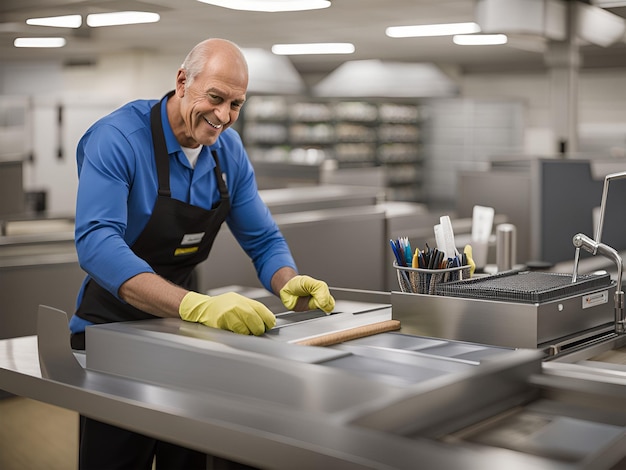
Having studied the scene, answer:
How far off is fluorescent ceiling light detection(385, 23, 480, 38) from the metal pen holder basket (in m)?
3.21

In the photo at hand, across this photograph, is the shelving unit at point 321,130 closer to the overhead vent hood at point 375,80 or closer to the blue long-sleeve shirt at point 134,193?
the overhead vent hood at point 375,80

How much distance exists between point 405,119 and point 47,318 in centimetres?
1119

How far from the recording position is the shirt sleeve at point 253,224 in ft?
A: 8.48

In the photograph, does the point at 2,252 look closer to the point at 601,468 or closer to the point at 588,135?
the point at 601,468

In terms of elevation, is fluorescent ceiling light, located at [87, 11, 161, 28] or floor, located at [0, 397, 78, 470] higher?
fluorescent ceiling light, located at [87, 11, 161, 28]

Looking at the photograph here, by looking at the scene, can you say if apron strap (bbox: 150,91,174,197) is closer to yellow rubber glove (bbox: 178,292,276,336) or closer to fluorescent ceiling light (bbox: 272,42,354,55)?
yellow rubber glove (bbox: 178,292,276,336)

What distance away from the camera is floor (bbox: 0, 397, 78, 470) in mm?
2684

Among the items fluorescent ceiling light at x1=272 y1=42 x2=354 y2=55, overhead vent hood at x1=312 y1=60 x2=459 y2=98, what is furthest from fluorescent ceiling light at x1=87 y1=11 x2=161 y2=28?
overhead vent hood at x1=312 y1=60 x2=459 y2=98

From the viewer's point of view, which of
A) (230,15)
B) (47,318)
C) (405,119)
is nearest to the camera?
(47,318)

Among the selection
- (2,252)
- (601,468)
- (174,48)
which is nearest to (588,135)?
(174,48)

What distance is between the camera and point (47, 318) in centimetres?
192

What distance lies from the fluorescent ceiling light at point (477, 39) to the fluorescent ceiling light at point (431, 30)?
0.09 meters

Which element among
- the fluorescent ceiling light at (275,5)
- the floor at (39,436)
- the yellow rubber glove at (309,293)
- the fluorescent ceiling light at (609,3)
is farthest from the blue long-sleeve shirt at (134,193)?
the fluorescent ceiling light at (609,3)

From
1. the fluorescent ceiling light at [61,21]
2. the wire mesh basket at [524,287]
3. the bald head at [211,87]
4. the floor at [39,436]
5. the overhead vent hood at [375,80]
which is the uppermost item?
the overhead vent hood at [375,80]
